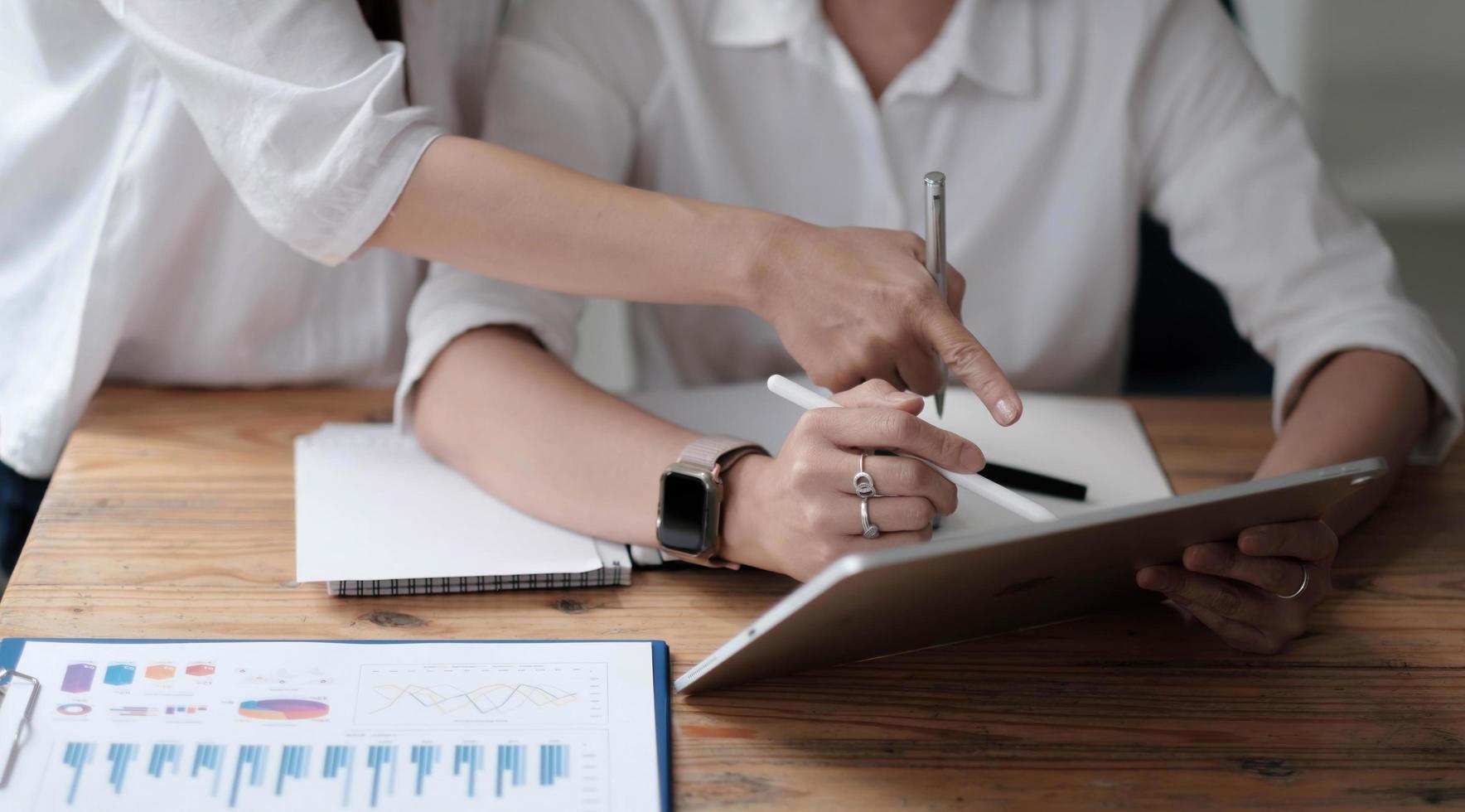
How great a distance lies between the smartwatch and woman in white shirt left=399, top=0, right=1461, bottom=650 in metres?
0.08

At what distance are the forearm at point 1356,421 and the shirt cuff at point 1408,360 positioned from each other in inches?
0.4

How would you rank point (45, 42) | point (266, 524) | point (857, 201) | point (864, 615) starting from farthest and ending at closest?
point (857, 201), point (45, 42), point (266, 524), point (864, 615)

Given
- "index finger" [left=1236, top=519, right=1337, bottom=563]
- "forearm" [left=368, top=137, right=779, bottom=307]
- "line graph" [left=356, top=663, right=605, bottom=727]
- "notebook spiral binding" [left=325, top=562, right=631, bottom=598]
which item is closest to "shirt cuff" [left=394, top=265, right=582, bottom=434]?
"forearm" [left=368, top=137, right=779, bottom=307]

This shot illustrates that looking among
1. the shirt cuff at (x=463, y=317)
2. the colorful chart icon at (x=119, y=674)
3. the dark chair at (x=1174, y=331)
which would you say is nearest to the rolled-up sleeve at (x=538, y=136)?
the shirt cuff at (x=463, y=317)

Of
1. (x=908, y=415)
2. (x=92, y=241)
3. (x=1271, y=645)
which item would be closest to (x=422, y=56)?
(x=92, y=241)

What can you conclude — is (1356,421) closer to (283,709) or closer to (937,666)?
(937,666)

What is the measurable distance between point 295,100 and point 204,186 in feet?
0.66

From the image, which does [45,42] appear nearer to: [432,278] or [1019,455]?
[432,278]

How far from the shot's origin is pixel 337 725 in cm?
69

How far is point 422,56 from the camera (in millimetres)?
1086

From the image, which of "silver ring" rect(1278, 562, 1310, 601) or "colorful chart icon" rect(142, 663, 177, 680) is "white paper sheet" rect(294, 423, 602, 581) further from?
"silver ring" rect(1278, 562, 1310, 601)

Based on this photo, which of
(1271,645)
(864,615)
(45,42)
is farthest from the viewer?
(45,42)

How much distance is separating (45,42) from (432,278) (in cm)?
34

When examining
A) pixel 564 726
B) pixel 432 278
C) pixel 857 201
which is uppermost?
pixel 857 201
